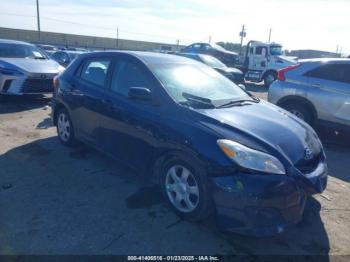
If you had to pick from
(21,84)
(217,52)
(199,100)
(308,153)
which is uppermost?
(217,52)

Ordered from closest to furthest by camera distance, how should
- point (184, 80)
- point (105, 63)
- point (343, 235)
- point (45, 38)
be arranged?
point (343, 235) → point (184, 80) → point (105, 63) → point (45, 38)

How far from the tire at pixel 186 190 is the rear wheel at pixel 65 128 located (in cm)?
231

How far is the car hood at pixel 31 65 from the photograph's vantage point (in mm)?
8234

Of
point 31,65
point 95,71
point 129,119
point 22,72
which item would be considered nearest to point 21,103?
point 22,72

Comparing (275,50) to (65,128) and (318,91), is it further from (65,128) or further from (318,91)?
(65,128)

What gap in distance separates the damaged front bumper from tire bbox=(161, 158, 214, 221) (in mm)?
170

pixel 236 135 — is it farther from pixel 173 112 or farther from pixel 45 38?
pixel 45 38

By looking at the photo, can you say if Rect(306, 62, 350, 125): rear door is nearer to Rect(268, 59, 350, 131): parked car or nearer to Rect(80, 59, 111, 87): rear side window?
Rect(268, 59, 350, 131): parked car

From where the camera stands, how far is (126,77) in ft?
13.4

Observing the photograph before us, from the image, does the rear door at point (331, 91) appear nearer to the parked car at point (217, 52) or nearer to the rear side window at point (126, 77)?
the rear side window at point (126, 77)

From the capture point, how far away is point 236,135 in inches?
120

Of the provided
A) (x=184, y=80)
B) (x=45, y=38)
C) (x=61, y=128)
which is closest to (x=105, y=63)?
(x=184, y=80)

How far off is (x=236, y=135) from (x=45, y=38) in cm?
4400

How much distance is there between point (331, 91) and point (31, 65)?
7.50 metres
